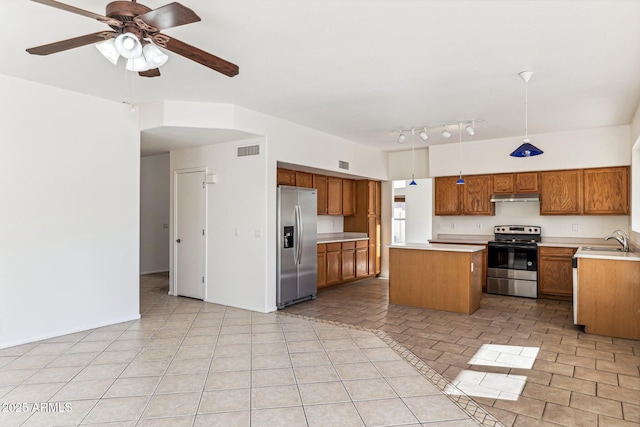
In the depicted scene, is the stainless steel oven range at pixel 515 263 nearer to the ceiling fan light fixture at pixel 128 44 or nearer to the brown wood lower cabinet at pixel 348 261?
the brown wood lower cabinet at pixel 348 261

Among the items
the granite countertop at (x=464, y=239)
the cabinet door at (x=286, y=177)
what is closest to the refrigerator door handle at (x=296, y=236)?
the cabinet door at (x=286, y=177)

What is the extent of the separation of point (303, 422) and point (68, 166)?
3712 mm

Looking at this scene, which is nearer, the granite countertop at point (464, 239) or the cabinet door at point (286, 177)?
the cabinet door at point (286, 177)

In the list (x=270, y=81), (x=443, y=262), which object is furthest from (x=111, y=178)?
(x=443, y=262)

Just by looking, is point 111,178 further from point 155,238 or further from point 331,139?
point 155,238

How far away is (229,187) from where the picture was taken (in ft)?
18.5

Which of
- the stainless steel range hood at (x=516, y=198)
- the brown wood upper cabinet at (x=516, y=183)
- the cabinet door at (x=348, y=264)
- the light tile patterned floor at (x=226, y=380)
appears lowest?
the light tile patterned floor at (x=226, y=380)

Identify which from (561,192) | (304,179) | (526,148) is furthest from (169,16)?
(561,192)

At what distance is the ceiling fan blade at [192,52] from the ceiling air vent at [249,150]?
2455mm

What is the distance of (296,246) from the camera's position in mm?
5773

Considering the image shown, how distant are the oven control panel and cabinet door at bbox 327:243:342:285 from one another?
2.83 meters

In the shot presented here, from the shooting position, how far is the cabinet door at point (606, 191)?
19.4ft

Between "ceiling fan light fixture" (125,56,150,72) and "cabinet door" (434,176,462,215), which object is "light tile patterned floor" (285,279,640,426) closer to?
"cabinet door" (434,176,462,215)

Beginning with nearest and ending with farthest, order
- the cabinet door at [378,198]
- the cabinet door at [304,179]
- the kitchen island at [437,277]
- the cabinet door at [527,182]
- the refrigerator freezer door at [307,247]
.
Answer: the kitchen island at [437,277]
the refrigerator freezer door at [307,247]
the cabinet door at [304,179]
the cabinet door at [527,182]
the cabinet door at [378,198]
